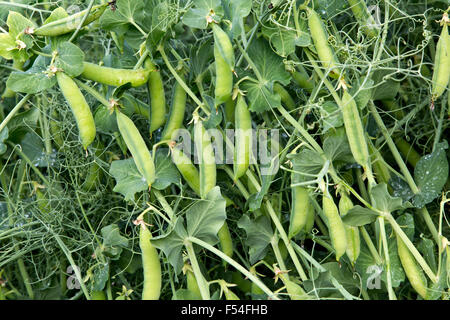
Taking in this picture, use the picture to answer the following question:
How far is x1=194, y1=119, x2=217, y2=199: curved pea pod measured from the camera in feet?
3.79

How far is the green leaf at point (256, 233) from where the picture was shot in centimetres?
119

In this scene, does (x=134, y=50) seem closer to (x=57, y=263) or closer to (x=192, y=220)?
(x=192, y=220)

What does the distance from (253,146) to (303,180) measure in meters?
0.14

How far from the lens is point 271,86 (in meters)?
1.16

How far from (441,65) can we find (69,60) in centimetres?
78

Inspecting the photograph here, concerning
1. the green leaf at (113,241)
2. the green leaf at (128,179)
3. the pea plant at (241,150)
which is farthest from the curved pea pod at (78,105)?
the green leaf at (113,241)

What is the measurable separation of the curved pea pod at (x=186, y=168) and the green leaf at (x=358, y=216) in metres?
0.33

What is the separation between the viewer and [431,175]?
1.22 meters

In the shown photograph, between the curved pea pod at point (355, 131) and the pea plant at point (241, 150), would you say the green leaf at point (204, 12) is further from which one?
the curved pea pod at point (355, 131)

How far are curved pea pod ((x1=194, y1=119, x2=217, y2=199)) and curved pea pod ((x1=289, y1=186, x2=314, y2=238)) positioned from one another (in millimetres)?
176

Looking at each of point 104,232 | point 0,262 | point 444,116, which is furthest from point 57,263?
point 444,116
